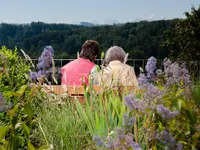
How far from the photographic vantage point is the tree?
61.1 feet

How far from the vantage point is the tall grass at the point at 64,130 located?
2393 millimetres

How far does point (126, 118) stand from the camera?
56.6 inches

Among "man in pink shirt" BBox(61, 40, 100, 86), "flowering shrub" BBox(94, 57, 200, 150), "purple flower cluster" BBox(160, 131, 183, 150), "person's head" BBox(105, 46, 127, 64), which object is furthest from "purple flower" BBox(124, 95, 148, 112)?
"person's head" BBox(105, 46, 127, 64)

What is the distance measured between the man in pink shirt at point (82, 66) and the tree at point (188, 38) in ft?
43.4

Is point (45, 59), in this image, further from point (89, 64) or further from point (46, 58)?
point (89, 64)

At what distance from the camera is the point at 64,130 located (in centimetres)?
240

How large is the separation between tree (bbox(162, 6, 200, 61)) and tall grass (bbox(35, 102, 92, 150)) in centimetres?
1601

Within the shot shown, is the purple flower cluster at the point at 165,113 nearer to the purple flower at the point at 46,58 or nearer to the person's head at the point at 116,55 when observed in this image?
the purple flower at the point at 46,58

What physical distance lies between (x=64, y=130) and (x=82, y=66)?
256cm

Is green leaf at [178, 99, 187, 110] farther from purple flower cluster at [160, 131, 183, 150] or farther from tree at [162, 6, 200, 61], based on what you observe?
tree at [162, 6, 200, 61]

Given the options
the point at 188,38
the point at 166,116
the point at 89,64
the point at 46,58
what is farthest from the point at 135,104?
the point at 188,38

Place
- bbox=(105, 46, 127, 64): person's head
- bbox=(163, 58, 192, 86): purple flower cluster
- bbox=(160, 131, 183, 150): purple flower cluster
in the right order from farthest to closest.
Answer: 1. bbox=(105, 46, 127, 64): person's head
2. bbox=(163, 58, 192, 86): purple flower cluster
3. bbox=(160, 131, 183, 150): purple flower cluster

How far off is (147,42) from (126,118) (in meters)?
31.3

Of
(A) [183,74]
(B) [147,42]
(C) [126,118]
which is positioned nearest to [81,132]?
(A) [183,74]
